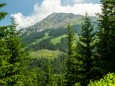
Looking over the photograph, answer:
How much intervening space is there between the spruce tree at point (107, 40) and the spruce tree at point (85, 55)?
2.15 metres

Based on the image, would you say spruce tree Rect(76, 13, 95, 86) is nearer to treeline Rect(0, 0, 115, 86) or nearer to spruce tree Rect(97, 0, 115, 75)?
treeline Rect(0, 0, 115, 86)

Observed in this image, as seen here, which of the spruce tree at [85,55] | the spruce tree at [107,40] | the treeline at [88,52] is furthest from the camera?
the spruce tree at [85,55]

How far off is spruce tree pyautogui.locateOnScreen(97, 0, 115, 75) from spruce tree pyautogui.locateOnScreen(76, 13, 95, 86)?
2.15 metres

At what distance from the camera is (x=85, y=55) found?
34.0 m

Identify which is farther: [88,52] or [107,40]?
[88,52]

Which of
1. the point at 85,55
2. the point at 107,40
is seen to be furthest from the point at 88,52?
the point at 107,40

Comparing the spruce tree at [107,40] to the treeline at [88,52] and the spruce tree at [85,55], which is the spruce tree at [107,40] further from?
the spruce tree at [85,55]

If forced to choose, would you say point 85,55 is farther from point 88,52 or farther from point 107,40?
point 107,40

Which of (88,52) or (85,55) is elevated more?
(88,52)

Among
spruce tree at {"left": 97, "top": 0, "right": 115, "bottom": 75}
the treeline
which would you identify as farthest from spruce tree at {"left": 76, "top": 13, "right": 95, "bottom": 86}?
spruce tree at {"left": 97, "top": 0, "right": 115, "bottom": 75}

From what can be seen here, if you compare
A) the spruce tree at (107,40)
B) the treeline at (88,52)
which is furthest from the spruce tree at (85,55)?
the spruce tree at (107,40)

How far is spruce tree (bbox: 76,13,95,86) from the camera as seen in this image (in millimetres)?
33781

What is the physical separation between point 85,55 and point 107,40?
6025 millimetres

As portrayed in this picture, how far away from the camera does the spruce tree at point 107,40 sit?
26.9m
